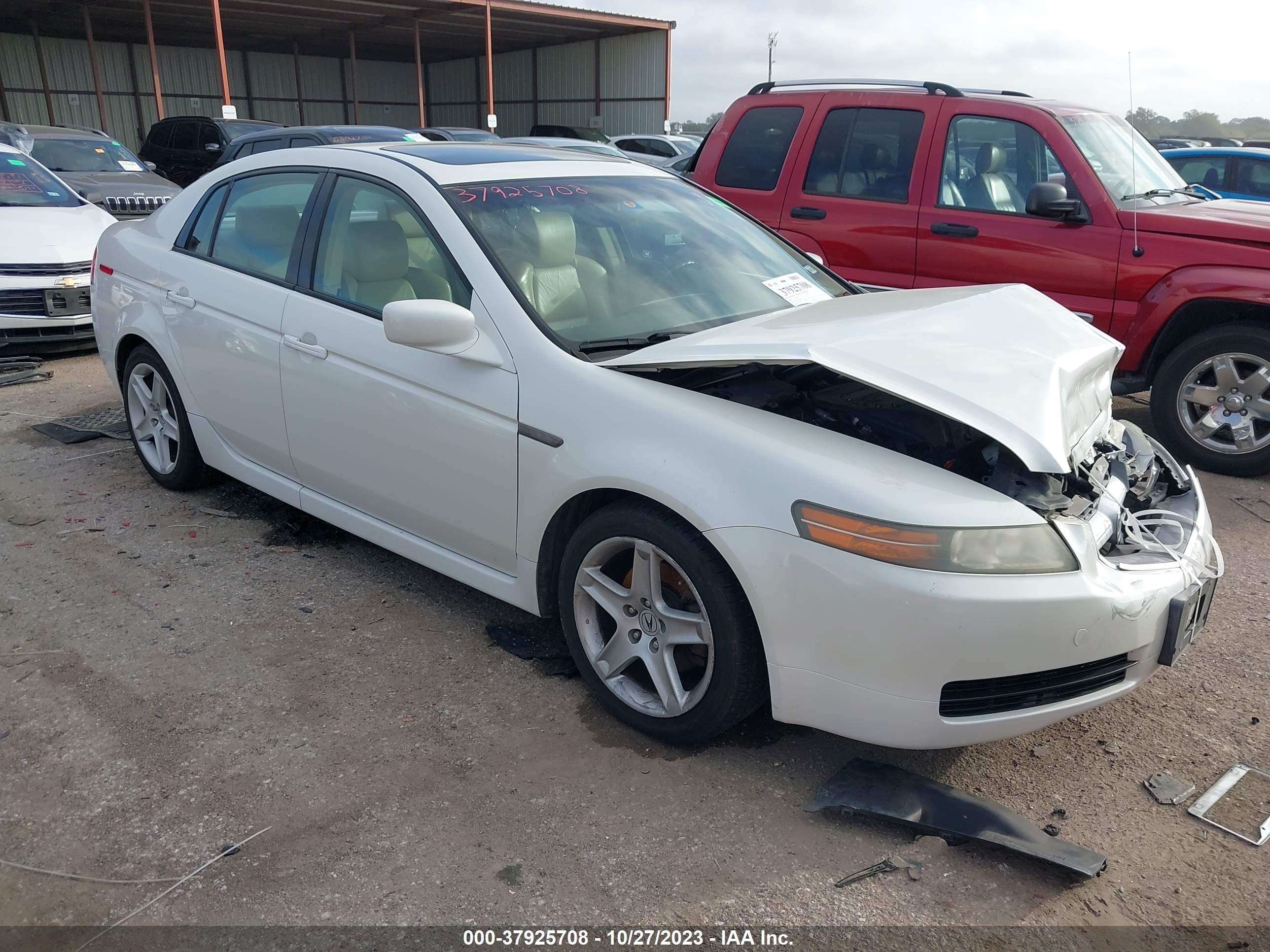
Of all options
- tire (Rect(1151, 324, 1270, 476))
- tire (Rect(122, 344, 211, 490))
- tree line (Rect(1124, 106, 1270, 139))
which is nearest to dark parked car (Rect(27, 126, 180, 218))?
tire (Rect(122, 344, 211, 490))

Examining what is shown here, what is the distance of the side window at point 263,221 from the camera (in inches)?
155

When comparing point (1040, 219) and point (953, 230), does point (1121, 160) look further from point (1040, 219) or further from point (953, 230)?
point (953, 230)

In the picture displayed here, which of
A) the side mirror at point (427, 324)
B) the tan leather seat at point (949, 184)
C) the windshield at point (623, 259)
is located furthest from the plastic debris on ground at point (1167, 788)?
the tan leather seat at point (949, 184)

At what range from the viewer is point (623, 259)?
3.51 metres

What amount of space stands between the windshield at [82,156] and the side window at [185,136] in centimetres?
557

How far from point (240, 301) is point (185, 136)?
52.3 feet

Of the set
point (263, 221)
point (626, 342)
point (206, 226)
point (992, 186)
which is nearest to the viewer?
point (626, 342)

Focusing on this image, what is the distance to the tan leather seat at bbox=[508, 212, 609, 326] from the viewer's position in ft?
10.5

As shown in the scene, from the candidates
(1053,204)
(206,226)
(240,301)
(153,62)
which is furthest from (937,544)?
(153,62)

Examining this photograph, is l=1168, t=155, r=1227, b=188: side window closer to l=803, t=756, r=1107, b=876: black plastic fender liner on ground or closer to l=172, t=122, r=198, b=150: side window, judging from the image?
l=803, t=756, r=1107, b=876: black plastic fender liner on ground

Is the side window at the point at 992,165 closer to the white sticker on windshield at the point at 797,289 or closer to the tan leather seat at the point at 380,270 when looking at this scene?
the white sticker on windshield at the point at 797,289

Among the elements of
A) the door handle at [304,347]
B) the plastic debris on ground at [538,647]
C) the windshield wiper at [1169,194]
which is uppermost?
the windshield wiper at [1169,194]

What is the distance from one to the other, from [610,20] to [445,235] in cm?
2613

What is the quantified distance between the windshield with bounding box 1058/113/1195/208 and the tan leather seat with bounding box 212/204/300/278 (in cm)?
440
